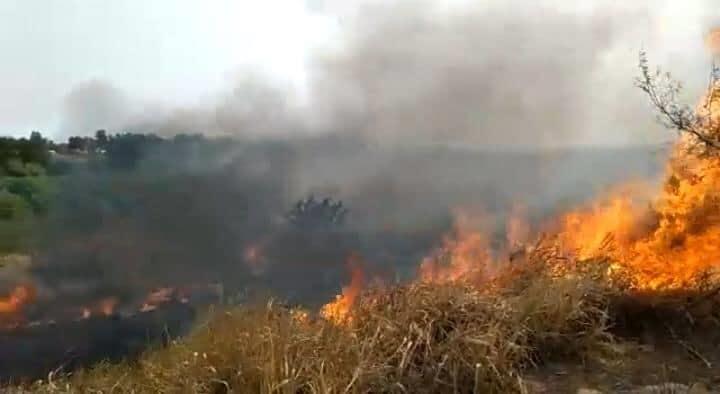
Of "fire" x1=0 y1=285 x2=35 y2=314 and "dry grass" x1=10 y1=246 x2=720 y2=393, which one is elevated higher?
"dry grass" x1=10 y1=246 x2=720 y2=393

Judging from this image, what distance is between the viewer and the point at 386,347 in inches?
202

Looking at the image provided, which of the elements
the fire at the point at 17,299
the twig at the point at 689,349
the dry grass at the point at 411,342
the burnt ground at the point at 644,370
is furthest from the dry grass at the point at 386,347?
the fire at the point at 17,299

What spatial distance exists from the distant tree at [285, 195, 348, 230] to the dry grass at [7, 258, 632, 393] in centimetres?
653

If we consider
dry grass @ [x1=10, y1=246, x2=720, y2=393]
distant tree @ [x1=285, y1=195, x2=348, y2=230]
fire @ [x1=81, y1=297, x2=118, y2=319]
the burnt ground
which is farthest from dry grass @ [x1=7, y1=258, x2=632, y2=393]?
distant tree @ [x1=285, y1=195, x2=348, y2=230]

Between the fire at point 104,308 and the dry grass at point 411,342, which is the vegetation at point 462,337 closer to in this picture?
the dry grass at point 411,342

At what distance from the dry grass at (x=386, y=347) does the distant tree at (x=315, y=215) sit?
21.4 feet

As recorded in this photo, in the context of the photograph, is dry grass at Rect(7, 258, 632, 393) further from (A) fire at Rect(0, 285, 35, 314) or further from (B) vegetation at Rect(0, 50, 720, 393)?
(A) fire at Rect(0, 285, 35, 314)

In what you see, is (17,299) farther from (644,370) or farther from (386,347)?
(644,370)

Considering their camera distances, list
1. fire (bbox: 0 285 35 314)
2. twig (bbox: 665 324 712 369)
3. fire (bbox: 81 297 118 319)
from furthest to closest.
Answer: fire (bbox: 81 297 118 319), fire (bbox: 0 285 35 314), twig (bbox: 665 324 712 369)

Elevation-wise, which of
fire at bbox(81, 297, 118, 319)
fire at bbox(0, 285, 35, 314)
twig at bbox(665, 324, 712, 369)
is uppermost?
twig at bbox(665, 324, 712, 369)

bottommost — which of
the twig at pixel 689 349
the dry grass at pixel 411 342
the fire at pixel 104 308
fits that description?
the fire at pixel 104 308

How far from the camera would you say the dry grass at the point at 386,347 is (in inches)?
180

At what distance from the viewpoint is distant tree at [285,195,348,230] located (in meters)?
12.8

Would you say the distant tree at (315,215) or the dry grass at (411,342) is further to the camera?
the distant tree at (315,215)
